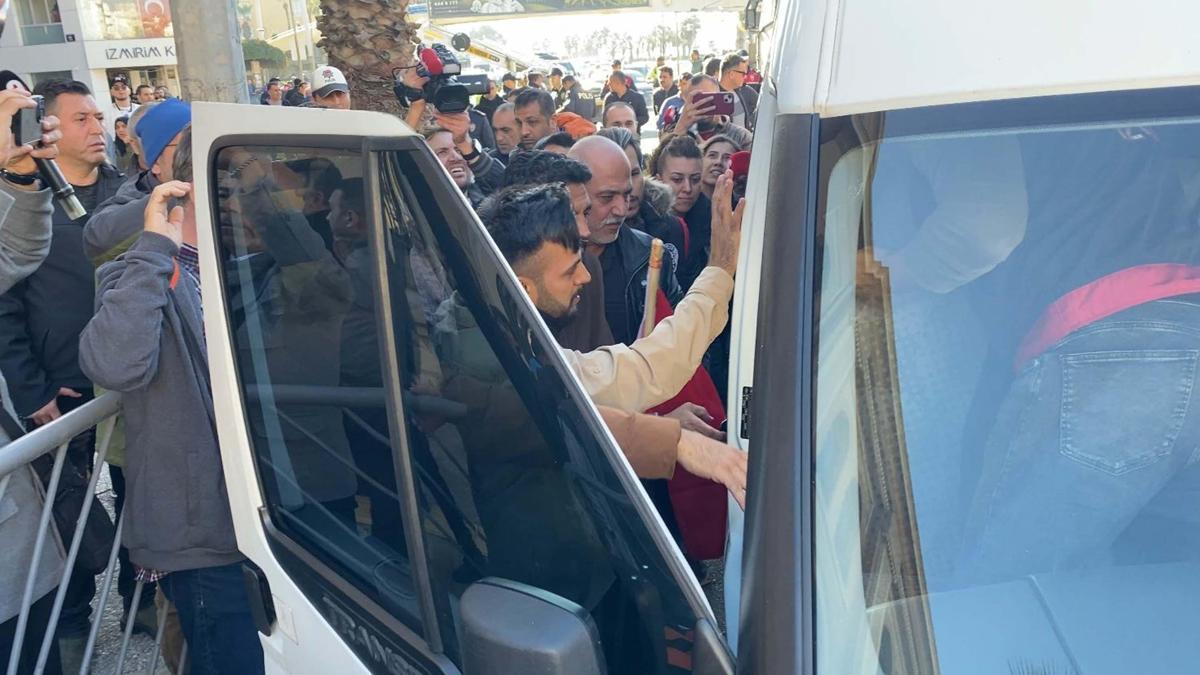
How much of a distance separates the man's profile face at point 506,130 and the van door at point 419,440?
5628 mm

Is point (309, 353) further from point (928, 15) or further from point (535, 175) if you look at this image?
point (535, 175)

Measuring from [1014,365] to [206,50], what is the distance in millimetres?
4679

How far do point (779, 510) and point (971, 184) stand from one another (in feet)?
1.53

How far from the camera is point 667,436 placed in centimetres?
200

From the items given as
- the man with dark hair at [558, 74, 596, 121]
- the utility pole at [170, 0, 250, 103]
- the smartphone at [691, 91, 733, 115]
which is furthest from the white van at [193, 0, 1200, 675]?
the man with dark hair at [558, 74, 596, 121]

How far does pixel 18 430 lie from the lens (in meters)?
2.60

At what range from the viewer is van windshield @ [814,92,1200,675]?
1113 mm

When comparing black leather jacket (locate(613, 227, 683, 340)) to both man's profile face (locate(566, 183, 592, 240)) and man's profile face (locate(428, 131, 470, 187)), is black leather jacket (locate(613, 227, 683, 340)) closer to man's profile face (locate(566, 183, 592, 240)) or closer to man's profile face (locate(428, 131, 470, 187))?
man's profile face (locate(566, 183, 592, 240))

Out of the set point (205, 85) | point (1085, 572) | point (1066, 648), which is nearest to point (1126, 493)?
point (1085, 572)

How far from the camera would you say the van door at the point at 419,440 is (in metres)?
1.33

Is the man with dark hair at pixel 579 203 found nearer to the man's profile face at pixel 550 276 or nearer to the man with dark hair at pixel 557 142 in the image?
the man's profile face at pixel 550 276

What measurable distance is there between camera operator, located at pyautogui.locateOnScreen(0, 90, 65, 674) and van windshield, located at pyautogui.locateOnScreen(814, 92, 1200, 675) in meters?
2.26

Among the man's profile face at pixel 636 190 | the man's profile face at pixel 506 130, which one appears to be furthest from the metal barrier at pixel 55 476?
the man's profile face at pixel 506 130

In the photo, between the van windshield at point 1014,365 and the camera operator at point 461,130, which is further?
the camera operator at point 461,130
